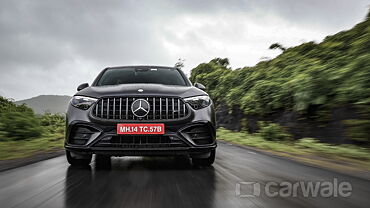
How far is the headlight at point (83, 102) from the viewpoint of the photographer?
4258 millimetres

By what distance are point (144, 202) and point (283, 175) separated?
1.92 metres

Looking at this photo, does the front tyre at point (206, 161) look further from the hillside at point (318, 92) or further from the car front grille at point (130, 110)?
the hillside at point (318, 92)

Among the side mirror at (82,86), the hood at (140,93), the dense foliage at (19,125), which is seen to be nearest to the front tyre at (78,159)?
the hood at (140,93)

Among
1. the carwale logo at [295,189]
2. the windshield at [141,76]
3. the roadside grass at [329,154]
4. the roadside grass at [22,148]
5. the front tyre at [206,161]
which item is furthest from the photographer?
the roadside grass at [22,148]

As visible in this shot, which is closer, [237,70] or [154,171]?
[154,171]

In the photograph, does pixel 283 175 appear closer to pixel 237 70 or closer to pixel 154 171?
pixel 154 171

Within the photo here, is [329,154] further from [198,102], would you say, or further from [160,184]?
[160,184]

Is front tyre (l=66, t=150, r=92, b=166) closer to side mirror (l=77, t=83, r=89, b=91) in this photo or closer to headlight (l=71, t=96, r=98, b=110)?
headlight (l=71, t=96, r=98, b=110)

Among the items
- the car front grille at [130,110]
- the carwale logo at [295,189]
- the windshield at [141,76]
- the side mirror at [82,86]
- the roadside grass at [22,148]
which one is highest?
the windshield at [141,76]

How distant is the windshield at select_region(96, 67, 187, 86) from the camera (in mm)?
5488

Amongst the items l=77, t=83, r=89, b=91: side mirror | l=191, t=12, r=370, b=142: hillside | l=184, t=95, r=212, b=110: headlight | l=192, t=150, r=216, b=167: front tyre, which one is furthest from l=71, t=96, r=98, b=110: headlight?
l=191, t=12, r=370, b=142: hillside

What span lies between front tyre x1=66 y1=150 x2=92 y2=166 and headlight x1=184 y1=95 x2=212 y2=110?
58.0 inches

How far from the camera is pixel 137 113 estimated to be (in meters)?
4.14

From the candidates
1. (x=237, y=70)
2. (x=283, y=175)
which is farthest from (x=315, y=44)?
(x=283, y=175)
